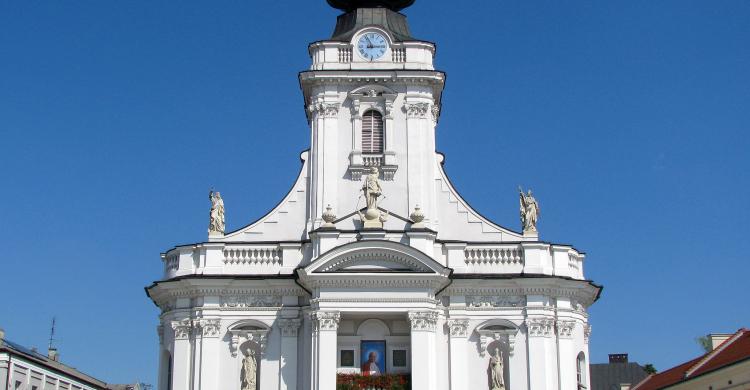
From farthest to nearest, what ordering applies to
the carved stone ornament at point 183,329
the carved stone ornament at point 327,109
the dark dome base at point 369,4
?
the dark dome base at point 369,4
the carved stone ornament at point 327,109
the carved stone ornament at point 183,329

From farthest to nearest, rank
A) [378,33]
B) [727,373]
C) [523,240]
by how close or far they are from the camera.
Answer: [727,373] < [378,33] < [523,240]

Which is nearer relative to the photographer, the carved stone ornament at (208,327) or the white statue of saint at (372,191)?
the carved stone ornament at (208,327)

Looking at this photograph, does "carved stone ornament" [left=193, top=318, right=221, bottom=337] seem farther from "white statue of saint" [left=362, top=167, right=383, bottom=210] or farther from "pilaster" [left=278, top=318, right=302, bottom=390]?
"white statue of saint" [left=362, top=167, right=383, bottom=210]

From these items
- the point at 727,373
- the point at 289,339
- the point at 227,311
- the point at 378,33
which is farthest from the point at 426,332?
the point at 727,373

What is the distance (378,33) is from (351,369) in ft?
40.3

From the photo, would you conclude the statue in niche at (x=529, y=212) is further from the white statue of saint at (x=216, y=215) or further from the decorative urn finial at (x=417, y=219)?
the white statue of saint at (x=216, y=215)

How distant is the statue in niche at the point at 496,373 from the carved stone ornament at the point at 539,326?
1.40 meters

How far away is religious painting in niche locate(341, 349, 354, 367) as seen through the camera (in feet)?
112

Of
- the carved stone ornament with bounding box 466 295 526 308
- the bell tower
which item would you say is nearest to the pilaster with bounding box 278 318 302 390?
the bell tower

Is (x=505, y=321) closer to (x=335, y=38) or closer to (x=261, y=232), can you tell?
(x=261, y=232)

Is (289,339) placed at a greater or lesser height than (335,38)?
lesser

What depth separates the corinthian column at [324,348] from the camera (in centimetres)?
3219

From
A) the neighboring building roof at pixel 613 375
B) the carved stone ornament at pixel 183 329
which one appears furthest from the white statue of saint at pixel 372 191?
the neighboring building roof at pixel 613 375

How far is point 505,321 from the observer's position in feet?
113
